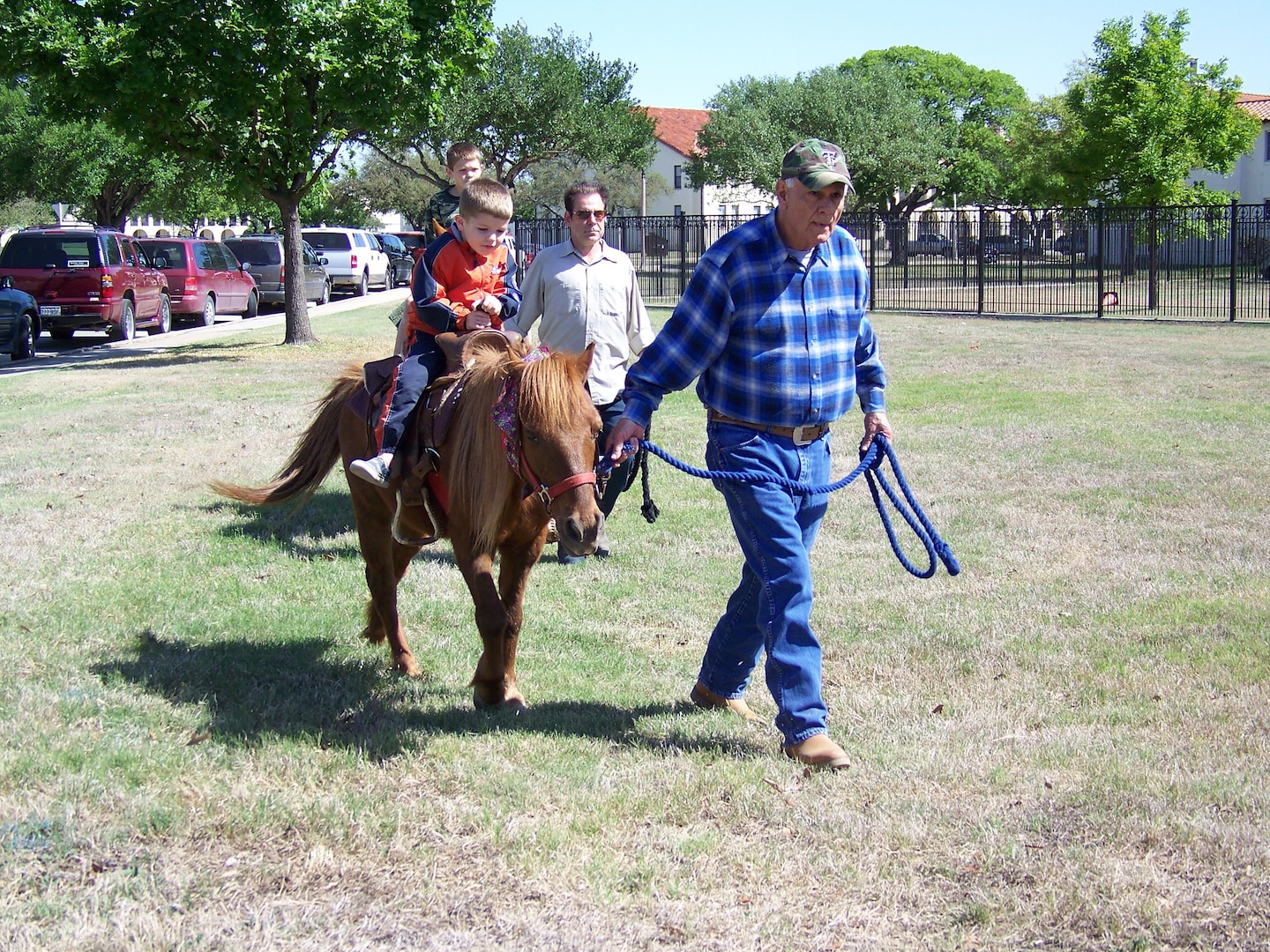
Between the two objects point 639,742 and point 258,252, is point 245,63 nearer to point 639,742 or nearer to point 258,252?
point 639,742

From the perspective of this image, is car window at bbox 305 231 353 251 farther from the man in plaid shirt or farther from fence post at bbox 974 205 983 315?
the man in plaid shirt

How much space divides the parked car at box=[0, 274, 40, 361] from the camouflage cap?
18.8 meters

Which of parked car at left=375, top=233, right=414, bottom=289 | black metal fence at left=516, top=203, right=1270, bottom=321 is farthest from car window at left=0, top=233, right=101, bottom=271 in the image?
parked car at left=375, top=233, right=414, bottom=289

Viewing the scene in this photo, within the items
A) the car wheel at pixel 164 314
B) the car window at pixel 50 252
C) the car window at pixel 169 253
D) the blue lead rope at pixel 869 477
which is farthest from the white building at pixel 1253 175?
the blue lead rope at pixel 869 477

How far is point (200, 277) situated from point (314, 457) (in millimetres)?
22766

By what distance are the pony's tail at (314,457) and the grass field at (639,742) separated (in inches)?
23.3

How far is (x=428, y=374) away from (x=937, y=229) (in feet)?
87.9

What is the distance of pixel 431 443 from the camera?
498cm

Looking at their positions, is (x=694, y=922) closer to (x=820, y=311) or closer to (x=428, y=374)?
(x=820, y=311)

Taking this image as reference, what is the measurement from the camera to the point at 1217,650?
5.46 m

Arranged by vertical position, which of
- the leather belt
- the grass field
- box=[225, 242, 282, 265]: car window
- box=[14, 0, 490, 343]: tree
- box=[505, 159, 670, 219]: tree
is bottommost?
the grass field

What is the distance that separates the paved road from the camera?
19578mm

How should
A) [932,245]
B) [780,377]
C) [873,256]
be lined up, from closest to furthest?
[780,377] → [873,256] → [932,245]

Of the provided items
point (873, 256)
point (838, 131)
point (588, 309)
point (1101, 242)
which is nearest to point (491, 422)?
point (588, 309)
